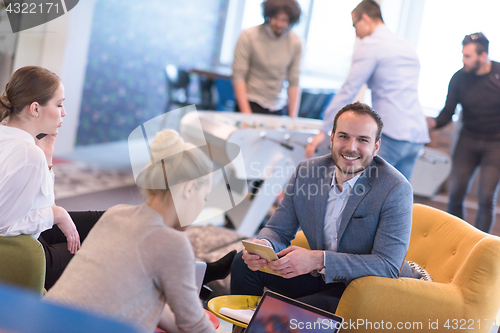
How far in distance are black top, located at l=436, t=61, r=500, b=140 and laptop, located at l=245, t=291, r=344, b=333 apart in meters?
2.16

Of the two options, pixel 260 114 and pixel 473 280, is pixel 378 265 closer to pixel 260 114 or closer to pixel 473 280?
pixel 473 280

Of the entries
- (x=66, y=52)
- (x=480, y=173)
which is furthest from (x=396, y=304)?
(x=66, y=52)

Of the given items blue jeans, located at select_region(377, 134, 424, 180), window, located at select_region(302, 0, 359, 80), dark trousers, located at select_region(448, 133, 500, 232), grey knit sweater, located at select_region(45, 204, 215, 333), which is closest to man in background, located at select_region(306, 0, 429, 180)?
blue jeans, located at select_region(377, 134, 424, 180)

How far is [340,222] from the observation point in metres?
1.73

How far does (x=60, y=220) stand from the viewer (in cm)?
166

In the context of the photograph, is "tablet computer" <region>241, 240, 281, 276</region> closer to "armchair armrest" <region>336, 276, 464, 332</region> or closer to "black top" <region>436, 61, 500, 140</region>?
"armchair armrest" <region>336, 276, 464, 332</region>

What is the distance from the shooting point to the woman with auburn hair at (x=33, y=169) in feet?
4.58

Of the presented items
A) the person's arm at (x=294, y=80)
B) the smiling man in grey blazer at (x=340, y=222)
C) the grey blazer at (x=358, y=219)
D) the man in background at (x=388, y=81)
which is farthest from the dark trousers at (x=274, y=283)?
the person's arm at (x=294, y=80)

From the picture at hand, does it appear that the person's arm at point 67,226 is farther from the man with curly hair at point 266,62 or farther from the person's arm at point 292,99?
the person's arm at point 292,99

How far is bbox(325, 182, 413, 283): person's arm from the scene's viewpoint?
5.21 feet

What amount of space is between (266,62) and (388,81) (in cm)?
114

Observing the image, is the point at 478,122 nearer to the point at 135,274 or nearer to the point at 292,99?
the point at 292,99

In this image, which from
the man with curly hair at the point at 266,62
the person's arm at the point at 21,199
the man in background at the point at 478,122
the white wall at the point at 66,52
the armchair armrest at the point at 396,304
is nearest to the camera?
the person's arm at the point at 21,199

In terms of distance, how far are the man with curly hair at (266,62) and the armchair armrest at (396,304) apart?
88.0 inches
